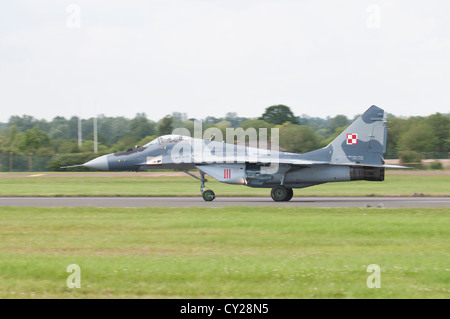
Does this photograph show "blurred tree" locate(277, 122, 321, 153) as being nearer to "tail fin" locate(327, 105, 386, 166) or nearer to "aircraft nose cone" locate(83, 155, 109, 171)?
"aircraft nose cone" locate(83, 155, 109, 171)

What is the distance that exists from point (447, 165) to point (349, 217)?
117 ft

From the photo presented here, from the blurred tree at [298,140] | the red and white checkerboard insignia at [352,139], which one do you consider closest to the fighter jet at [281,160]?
the red and white checkerboard insignia at [352,139]

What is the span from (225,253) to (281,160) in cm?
1342

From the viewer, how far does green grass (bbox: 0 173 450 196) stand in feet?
101

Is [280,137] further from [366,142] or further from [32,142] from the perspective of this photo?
[32,142]

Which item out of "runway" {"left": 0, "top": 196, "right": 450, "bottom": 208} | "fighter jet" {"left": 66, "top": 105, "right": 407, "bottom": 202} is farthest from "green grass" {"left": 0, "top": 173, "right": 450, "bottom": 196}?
"runway" {"left": 0, "top": 196, "right": 450, "bottom": 208}

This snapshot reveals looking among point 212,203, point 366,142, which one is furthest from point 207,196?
point 366,142

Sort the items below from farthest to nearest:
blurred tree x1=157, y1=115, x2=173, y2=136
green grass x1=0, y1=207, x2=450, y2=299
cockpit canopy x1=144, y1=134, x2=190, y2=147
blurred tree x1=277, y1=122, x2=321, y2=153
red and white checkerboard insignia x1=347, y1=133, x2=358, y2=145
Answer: blurred tree x1=157, y1=115, x2=173, y2=136 → blurred tree x1=277, y1=122, x2=321, y2=153 → cockpit canopy x1=144, y1=134, x2=190, y2=147 → red and white checkerboard insignia x1=347, y1=133, x2=358, y2=145 → green grass x1=0, y1=207, x2=450, y2=299

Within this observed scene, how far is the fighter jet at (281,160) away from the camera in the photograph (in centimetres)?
2516

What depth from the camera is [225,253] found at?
12.4 meters

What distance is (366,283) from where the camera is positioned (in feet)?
31.8

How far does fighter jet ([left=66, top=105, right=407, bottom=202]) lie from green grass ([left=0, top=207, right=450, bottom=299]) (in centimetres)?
564
